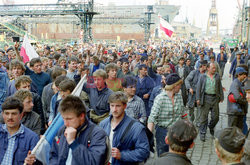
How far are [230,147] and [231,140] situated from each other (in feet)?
0.20

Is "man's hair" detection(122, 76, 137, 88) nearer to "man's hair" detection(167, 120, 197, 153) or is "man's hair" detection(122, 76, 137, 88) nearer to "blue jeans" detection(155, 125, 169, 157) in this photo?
"blue jeans" detection(155, 125, 169, 157)

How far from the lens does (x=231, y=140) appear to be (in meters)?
2.89

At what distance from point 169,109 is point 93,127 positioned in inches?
96.1

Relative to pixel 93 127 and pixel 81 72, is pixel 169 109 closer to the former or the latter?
pixel 93 127

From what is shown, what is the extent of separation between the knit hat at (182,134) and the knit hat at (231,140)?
0.90ft

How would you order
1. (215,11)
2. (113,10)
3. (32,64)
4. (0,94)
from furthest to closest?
(215,11) → (113,10) → (32,64) → (0,94)

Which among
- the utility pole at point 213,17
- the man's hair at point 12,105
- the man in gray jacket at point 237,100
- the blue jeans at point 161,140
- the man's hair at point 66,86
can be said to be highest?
the utility pole at point 213,17

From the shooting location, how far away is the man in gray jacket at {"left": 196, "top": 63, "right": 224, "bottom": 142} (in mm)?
8102

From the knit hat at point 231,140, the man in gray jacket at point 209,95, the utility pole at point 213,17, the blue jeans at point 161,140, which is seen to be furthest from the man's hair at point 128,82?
the utility pole at point 213,17

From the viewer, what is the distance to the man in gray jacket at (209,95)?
8102mm

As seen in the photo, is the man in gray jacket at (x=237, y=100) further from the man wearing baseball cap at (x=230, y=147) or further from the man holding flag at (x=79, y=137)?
the man holding flag at (x=79, y=137)

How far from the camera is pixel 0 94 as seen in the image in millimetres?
7211

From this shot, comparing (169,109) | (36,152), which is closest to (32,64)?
(169,109)

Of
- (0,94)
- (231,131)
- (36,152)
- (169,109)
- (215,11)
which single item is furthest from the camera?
(215,11)
